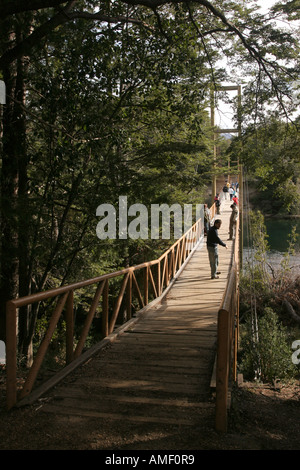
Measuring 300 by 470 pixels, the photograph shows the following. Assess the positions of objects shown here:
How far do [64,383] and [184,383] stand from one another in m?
1.07

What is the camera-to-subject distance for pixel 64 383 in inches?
144

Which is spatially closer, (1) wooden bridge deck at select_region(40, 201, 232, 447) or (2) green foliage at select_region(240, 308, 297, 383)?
(1) wooden bridge deck at select_region(40, 201, 232, 447)

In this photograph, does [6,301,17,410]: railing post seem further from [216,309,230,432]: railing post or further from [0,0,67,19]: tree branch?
[0,0,67,19]: tree branch

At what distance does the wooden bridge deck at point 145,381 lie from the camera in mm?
3004

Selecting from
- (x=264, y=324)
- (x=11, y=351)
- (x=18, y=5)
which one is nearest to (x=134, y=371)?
(x=11, y=351)

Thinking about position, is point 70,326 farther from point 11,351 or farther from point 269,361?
point 269,361

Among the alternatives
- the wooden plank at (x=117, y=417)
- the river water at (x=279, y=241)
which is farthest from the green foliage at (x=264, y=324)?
the wooden plank at (x=117, y=417)

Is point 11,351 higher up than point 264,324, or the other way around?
point 11,351

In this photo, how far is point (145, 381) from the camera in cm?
369

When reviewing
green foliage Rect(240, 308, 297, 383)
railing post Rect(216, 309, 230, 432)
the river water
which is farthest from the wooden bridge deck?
the river water

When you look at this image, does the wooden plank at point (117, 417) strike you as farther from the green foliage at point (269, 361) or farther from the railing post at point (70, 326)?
the green foliage at point (269, 361)

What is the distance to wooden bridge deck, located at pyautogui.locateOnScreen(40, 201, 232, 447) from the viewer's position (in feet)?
9.86

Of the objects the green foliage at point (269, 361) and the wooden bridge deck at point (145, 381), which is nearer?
the wooden bridge deck at point (145, 381)

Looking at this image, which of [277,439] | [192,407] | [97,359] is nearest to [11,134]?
[97,359]
